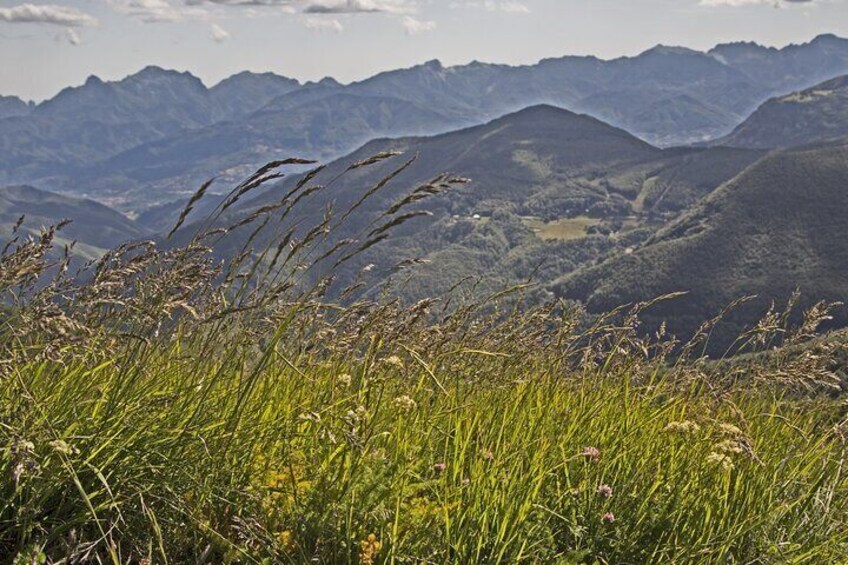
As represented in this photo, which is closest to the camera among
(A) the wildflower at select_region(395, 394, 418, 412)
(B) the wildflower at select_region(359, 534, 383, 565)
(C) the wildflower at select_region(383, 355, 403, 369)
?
(B) the wildflower at select_region(359, 534, 383, 565)

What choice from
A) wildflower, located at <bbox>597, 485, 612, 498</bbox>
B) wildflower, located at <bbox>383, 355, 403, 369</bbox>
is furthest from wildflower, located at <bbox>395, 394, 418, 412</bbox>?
wildflower, located at <bbox>597, 485, 612, 498</bbox>

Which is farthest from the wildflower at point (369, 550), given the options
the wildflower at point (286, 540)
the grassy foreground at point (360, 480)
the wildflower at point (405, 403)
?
the wildflower at point (405, 403)

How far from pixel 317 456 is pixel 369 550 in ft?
1.92

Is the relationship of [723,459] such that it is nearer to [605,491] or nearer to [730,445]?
[730,445]

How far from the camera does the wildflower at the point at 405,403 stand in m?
2.94

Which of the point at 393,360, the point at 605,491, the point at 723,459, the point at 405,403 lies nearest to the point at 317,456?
the point at 405,403

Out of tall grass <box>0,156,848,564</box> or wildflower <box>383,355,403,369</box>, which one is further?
wildflower <box>383,355,403,369</box>

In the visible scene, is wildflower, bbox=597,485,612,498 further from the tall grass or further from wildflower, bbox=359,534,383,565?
wildflower, bbox=359,534,383,565

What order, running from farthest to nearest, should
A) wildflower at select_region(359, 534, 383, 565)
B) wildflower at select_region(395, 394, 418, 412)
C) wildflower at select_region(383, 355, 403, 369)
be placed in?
1. wildflower at select_region(395, 394, 418, 412)
2. wildflower at select_region(383, 355, 403, 369)
3. wildflower at select_region(359, 534, 383, 565)

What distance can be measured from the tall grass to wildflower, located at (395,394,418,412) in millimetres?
14

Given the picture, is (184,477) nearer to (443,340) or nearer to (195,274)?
(195,274)

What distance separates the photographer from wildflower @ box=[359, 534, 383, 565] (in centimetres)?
246

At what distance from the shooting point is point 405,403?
3.05 meters

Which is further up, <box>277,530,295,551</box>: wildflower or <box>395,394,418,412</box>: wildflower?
<box>395,394,418,412</box>: wildflower
